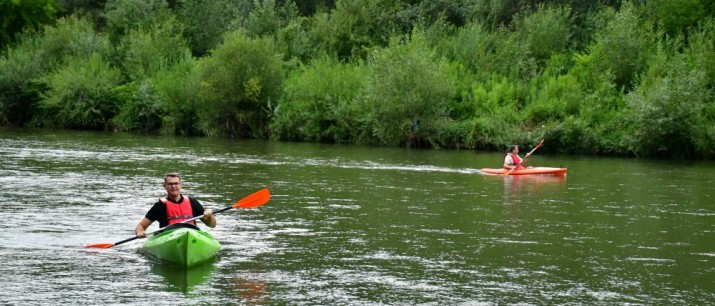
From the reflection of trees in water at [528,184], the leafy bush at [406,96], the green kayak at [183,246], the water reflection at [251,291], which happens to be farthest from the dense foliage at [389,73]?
the water reflection at [251,291]

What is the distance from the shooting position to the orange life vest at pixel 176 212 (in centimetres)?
1688

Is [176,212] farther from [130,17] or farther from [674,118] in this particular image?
[130,17]

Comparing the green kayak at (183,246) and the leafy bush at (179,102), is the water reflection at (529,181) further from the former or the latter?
the leafy bush at (179,102)

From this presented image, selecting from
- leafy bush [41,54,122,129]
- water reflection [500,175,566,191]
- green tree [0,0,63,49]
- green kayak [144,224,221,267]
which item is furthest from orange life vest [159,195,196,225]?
green tree [0,0,63,49]

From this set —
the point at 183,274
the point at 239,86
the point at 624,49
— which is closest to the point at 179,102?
the point at 239,86

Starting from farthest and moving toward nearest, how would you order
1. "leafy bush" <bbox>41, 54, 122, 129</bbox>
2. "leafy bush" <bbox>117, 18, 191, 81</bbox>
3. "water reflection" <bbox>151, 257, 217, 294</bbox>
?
"leafy bush" <bbox>117, 18, 191, 81</bbox> < "leafy bush" <bbox>41, 54, 122, 129</bbox> < "water reflection" <bbox>151, 257, 217, 294</bbox>

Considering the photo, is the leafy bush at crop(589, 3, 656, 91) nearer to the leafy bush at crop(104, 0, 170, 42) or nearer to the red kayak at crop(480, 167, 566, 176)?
the red kayak at crop(480, 167, 566, 176)

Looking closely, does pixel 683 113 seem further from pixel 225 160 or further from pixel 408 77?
pixel 225 160

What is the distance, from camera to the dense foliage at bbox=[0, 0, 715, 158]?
161 ft

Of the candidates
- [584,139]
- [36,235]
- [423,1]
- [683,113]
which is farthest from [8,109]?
[36,235]

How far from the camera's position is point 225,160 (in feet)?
126

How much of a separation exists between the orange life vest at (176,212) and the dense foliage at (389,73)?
3242cm

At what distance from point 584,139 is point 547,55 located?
1126 centimetres

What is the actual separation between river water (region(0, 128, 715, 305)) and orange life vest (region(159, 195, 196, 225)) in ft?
2.48
